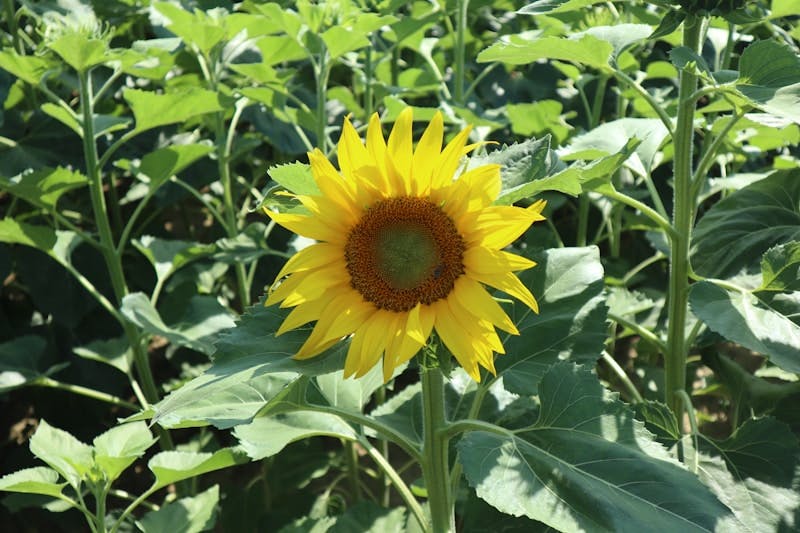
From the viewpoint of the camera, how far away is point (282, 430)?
45.0 inches

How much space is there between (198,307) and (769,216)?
3.29 feet

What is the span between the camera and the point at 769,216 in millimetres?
1419

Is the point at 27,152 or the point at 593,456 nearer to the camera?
the point at 593,456

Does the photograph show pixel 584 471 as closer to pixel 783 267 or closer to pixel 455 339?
pixel 455 339

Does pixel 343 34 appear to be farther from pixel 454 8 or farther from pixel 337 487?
pixel 337 487

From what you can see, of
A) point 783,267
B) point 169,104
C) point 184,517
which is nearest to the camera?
point 783,267

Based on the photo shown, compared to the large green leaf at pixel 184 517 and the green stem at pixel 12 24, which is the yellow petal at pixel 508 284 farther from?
the green stem at pixel 12 24

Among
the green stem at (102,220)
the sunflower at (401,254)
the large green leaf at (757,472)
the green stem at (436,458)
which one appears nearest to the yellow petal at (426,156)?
the sunflower at (401,254)

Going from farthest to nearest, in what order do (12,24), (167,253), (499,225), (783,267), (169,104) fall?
(12,24), (167,253), (169,104), (783,267), (499,225)

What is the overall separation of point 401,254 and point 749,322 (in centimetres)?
50

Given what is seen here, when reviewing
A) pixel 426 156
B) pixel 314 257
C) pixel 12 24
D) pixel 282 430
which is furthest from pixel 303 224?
pixel 12 24

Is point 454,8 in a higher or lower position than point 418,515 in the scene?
higher

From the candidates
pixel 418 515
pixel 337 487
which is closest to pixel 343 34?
pixel 418 515

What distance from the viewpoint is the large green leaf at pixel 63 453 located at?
129cm
